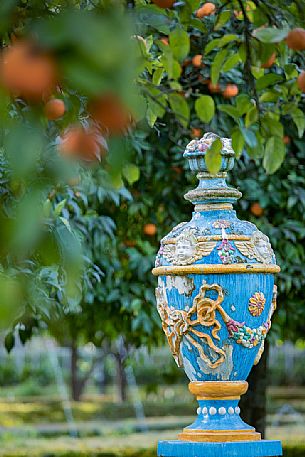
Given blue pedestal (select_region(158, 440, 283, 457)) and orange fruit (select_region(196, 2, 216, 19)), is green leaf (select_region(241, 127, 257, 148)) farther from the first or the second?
orange fruit (select_region(196, 2, 216, 19))

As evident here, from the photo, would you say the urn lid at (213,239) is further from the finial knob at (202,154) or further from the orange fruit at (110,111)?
the orange fruit at (110,111)

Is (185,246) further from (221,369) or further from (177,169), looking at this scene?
(177,169)

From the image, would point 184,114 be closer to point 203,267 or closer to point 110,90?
point 110,90

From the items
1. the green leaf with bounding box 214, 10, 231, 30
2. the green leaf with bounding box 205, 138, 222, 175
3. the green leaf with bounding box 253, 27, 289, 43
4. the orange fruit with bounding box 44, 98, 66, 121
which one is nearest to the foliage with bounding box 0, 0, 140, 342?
the orange fruit with bounding box 44, 98, 66, 121

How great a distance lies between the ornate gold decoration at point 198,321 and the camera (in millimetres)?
5180

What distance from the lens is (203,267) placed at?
5.18m

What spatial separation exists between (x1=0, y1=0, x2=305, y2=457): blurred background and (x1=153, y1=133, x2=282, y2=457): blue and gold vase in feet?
1.73

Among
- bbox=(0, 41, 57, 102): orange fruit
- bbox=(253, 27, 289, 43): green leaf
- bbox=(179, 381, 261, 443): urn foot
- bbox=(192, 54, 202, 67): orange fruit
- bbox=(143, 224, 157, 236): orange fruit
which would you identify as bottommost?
bbox=(179, 381, 261, 443): urn foot

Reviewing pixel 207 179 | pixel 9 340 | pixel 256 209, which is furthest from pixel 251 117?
pixel 256 209

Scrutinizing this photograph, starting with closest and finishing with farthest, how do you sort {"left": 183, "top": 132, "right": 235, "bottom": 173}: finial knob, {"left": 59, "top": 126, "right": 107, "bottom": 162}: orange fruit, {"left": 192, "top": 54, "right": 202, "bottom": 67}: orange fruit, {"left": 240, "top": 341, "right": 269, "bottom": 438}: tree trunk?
{"left": 59, "top": 126, "right": 107, "bottom": 162}: orange fruit < {"left": 183, "top": 132, "right": 235, "bottom": 173}: finial knob < {"left": 192, "top": 54, "right": 202, "bottom": 67}: orange fruit < {"left": 240, "top": 341, "right": 269, "bottom": 438}: tree trunk

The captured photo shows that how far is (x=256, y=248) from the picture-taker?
5.29 metres

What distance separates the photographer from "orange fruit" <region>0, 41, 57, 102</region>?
49.5 inches

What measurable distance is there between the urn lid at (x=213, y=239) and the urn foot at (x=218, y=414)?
0.55m

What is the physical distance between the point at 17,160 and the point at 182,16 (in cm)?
153
